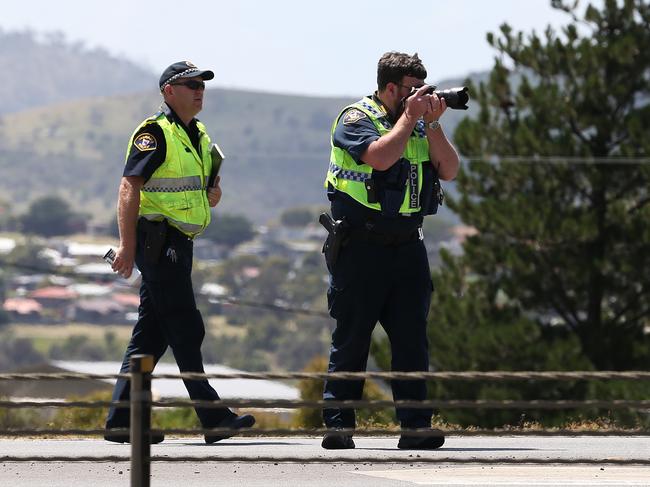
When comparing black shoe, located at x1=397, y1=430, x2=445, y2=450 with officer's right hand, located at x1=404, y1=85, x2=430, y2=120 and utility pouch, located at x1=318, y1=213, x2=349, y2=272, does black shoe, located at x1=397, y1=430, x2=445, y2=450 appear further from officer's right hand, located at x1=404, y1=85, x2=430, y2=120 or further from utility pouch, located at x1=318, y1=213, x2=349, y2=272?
officer's right hand, located at x1=404, y1=85, x2=430, y2=120

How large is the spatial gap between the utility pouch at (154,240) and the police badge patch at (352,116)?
111 centimetres

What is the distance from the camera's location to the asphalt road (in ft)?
21.3

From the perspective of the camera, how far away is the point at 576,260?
3378 centimetres

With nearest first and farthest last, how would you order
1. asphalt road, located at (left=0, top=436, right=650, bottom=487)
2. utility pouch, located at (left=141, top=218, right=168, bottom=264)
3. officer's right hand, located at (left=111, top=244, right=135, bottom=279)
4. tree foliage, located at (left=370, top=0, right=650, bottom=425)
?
asphalt road, located at (left=0, top=436, right=650, bottom=487)
officer's right hand, located at (left=111, top=244, right=135, bottom=279)
utility pouch, located at (left=141, top=218, right=168, bottom=264)
tree foliage, located at (left=370, top=0, right=650, bottom=425)

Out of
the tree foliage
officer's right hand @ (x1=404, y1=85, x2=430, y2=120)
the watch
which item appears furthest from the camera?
the tree foliage

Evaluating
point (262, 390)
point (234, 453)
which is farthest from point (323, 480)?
point (262, 390)

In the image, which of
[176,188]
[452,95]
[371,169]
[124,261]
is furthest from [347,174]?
[124,261]

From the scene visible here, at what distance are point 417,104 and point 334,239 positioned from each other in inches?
32.9

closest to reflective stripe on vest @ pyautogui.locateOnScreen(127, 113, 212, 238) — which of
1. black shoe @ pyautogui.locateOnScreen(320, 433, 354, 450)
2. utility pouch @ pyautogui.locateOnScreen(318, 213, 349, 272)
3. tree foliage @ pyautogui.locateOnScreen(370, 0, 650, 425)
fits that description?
utility pouch @ pyautogui.locateOnScreen(318, 213, 349, 272)

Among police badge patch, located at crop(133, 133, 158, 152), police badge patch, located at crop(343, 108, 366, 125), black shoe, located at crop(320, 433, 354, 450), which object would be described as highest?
police badge patch, located at crop(343, 108, 366, 125)

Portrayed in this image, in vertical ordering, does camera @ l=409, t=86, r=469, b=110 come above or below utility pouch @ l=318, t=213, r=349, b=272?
above

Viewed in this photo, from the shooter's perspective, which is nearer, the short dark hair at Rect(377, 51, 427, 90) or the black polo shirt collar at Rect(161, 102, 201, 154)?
the short dark hair at Rect(377, 51, 427, 90)

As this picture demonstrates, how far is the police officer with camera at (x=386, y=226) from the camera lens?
7.32m

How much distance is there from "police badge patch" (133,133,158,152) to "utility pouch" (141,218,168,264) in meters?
0.38
